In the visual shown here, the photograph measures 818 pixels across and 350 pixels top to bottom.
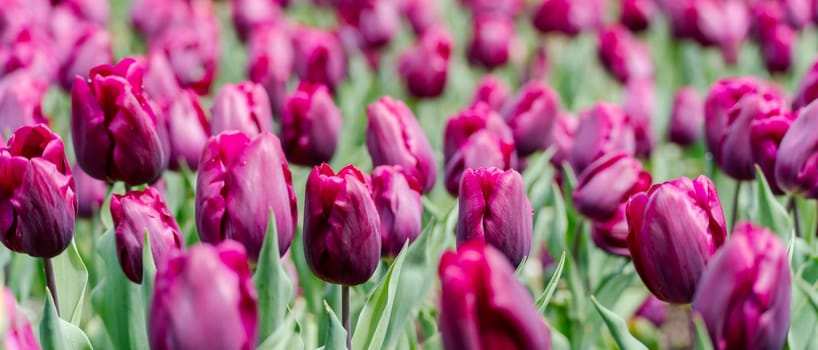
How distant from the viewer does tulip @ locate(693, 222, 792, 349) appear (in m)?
1.19

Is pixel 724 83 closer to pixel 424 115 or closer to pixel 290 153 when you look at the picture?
pixel 290 153

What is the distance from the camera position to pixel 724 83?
2186 mm

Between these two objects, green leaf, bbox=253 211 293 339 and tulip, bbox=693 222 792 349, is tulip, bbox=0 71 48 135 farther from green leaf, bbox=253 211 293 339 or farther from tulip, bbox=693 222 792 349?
tulip, bbox=693 222 792 349

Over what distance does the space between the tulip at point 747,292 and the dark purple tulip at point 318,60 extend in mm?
1882

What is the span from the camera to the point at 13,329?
113 centimetres

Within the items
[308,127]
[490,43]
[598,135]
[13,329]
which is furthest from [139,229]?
[490,43]

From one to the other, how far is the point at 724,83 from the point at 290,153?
83 centimetres

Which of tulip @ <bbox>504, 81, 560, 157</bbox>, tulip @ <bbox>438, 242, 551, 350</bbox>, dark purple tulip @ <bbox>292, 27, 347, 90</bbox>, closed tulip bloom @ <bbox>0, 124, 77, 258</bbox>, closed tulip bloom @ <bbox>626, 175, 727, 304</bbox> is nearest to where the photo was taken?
tulip @ <bbox>438, 242, 551, 350</bbox>

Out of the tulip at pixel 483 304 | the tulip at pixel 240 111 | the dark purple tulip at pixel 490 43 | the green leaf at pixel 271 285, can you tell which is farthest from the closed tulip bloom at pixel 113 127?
the dark purple tulip at pixel 490 43

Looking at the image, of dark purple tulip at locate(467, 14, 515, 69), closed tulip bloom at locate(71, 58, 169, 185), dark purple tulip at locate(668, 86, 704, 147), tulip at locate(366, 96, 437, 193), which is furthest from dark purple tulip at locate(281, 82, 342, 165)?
dark purple tulip at locate(467, 14, 515, 69)

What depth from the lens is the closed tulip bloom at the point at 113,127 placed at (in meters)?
1.71

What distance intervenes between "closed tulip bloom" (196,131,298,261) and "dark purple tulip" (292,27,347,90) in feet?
4.77

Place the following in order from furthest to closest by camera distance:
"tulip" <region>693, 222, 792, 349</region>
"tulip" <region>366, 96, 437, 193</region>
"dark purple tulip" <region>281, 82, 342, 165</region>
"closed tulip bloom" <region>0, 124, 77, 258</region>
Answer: "dark purple tulip" <region>281, 82, 342, 165</region>
"tulip" <region>366, 96, 437, 193</region>
"closed tulip bloom" <region>0, 124, 77, 258</region>
"tulip" <region>693, 222, 792, 349</region>

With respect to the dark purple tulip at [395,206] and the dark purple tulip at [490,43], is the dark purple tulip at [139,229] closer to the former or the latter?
the dark purple tulip at [395,206]
